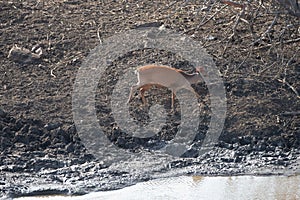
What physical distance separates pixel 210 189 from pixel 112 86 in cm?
182

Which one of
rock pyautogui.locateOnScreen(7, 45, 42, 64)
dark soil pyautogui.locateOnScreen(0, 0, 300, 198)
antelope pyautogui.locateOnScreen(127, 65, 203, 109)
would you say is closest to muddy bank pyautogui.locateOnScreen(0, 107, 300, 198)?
dark soil pyautogui.locateOnScreen(0, 0, 300, 198)

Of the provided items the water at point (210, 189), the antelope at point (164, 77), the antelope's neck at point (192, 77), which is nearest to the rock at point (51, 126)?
the antelope at point (164, 77)

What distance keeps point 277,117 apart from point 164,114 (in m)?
0.98

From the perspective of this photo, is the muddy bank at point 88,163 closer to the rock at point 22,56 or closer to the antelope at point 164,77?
the antelope at point 164,77

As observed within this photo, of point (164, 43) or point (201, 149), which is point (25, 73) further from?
point (201, 149)

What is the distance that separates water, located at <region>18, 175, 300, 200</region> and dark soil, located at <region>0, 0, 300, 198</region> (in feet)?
0.29

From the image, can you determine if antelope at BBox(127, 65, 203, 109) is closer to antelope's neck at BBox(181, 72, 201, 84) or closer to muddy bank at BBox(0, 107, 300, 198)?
antelope's neck at BBox(181, 72, 201, 84)

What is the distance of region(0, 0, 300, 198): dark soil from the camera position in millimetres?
7820

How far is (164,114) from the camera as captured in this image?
8523 millimetres

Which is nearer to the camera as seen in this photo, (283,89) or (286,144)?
(286,144)

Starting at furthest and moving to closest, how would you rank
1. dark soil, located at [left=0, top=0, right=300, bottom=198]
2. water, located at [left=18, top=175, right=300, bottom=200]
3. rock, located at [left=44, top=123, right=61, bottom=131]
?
rock, located at [left=44, top=123, right=61, bottom=131] → dark soil, located at [left=0, top=0, right=300, bottom=198] → water, located at [left=18, top=175, right=300, bottom=200]

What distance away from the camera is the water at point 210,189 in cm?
744

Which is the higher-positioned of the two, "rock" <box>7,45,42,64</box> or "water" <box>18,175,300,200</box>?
"rock" <box>7,45,42,64</box>

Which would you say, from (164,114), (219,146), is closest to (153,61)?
(164,114)
